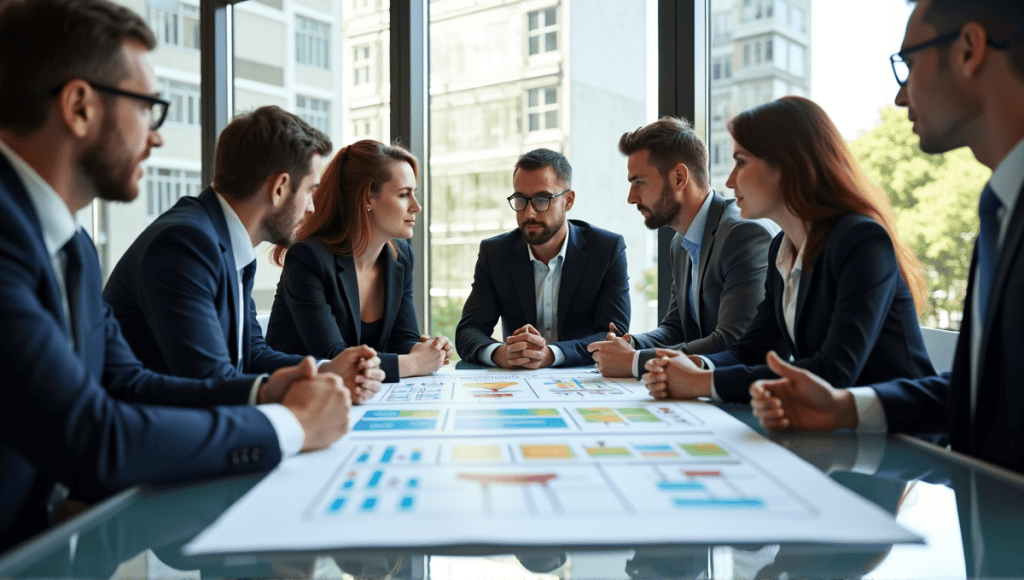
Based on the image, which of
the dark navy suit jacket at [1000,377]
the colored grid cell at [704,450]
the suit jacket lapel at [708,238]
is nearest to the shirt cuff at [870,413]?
the dark navy suit jacket at [1000,377]

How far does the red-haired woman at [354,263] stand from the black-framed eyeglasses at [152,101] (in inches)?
53.3

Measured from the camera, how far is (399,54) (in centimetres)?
413

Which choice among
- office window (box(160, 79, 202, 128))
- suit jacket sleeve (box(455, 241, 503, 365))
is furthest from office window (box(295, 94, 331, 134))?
suit jacket sleeve (box(455, 241, 503, 365))

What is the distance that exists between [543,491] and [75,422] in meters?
0.63

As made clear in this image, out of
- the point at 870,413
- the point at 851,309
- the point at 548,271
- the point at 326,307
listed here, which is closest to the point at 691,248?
the point at 548,271

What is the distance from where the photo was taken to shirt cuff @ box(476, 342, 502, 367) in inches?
101

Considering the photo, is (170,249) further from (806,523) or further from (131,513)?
(806,523)

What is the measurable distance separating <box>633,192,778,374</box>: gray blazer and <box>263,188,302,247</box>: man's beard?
1261mm

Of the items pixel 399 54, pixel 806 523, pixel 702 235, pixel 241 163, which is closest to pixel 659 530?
pixel 806 523

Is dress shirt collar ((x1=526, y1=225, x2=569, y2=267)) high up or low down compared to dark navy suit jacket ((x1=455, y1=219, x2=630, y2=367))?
up

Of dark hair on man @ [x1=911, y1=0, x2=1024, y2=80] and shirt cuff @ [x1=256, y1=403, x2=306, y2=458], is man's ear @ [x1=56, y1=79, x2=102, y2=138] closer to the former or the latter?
shirt cuff @ [x1=256, y1=403, x2=306, y2=458]

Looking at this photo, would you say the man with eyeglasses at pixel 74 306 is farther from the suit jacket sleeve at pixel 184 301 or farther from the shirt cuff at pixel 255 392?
the suit jacket sleeve at pixel 184 301

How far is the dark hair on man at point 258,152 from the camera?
2.07 m

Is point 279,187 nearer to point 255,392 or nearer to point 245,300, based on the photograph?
point 245,300
